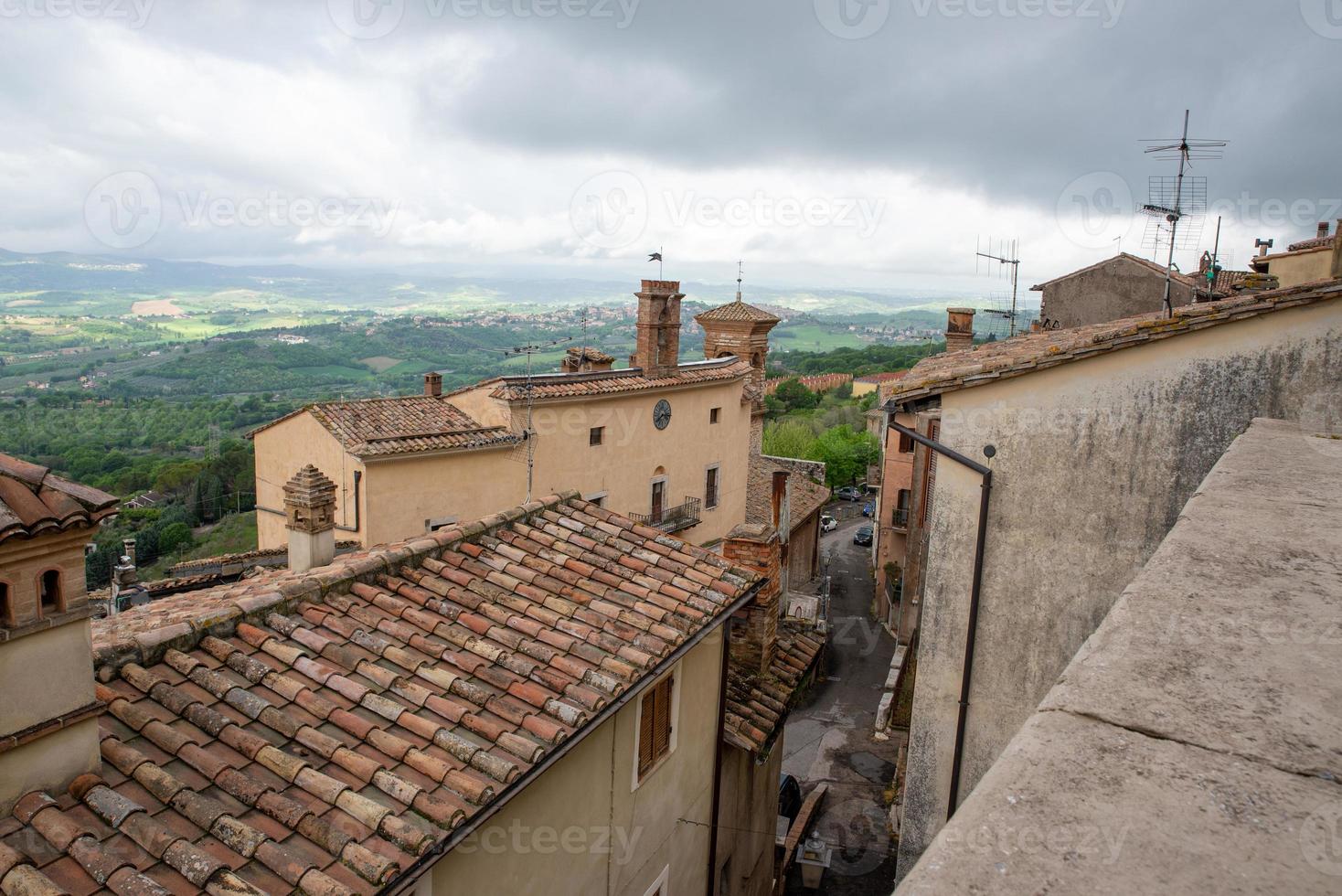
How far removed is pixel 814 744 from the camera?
1978cm

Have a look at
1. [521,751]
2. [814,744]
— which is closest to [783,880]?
[814,744]

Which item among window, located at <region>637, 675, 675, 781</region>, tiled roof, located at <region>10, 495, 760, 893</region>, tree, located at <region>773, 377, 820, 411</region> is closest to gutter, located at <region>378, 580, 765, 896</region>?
tiled roof, located at <region>10, 495, 760, 893</region>

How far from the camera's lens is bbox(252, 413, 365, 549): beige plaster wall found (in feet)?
60.0

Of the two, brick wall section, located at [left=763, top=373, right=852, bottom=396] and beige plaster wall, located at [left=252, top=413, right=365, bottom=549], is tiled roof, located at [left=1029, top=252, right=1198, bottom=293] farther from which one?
brick wall section, located at [left=763, top=373, right=852, bottom=396]

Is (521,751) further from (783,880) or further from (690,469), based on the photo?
(690,469)

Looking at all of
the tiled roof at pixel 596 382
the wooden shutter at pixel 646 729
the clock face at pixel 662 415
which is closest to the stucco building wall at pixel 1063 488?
the wooden shutter at pixel 646 729

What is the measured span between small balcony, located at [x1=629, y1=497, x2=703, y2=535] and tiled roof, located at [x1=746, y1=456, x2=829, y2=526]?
2.83 meters

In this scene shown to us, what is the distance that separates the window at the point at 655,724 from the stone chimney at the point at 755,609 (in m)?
2.36

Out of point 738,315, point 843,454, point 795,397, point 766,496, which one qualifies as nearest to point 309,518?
point 738,315

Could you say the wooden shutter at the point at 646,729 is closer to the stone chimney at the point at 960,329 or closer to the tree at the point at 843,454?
the stone chimney at the point at 960,329

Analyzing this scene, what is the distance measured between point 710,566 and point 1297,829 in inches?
254

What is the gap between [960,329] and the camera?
967 inches

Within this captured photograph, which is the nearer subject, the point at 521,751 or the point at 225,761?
the point at 225,761

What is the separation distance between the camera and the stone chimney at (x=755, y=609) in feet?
30.7
